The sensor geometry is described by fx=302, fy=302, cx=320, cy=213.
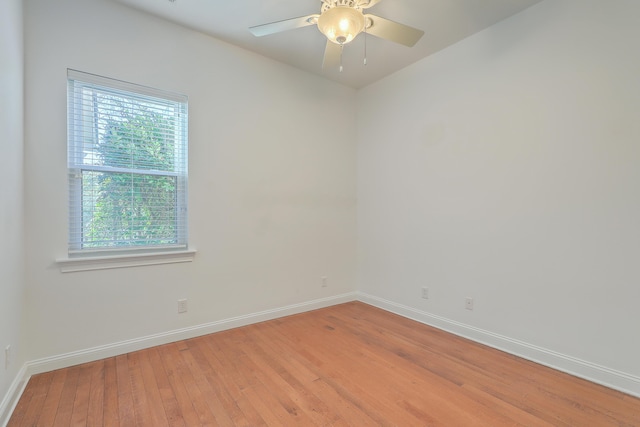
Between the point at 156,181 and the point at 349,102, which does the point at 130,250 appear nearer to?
the point at 156,181

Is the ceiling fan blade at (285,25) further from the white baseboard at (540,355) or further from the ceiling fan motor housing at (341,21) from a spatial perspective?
the white baseboard at (540,355)

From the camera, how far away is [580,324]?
2.24m

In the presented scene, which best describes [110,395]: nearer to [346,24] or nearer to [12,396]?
[12,396]

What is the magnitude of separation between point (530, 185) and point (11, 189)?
3.70 meters

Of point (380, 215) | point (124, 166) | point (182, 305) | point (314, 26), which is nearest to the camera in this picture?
point (124, 166)

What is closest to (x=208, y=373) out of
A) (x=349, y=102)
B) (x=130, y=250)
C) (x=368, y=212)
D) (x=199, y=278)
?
(x=199, y=278)

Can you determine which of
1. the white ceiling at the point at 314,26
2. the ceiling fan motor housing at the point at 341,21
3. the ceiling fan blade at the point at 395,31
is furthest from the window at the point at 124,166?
the ceiling fan blade at the point at 395,31

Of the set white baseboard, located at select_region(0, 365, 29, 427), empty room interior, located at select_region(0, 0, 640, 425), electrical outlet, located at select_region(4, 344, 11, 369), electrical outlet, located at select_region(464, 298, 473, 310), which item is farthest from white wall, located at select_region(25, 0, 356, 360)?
electrical outlet, located at select_region(464, 298, 473, 310)

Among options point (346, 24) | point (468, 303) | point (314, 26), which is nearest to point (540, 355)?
point (468, 303)

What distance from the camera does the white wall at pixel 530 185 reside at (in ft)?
6.81

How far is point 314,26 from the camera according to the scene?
2703 mm

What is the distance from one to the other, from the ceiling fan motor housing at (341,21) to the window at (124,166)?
164 centimetres

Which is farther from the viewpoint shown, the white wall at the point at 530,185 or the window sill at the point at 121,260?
the window sill at the point at 121,260

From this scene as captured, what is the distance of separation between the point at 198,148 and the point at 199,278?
1247 mm
